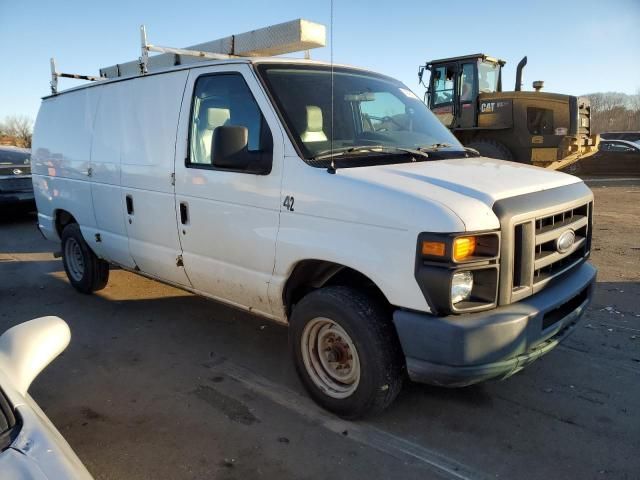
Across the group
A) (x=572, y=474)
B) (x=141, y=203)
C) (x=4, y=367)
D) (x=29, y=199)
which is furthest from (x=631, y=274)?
(x=29, y=199)

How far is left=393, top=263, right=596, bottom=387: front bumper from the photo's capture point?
2.62m

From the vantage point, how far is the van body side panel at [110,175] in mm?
4789

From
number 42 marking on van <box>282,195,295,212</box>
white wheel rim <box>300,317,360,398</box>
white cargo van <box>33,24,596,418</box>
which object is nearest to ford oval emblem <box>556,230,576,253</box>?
white cargo van <box>33,24,596,418</box>

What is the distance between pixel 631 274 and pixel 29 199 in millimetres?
10777

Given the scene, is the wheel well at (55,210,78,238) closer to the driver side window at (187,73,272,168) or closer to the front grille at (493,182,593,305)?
the driver side window at (187,73,272,168)

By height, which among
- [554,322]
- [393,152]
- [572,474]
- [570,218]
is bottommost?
[572,474]

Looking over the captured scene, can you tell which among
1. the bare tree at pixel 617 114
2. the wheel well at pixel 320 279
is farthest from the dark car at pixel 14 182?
the bare tree at pixel 617 114

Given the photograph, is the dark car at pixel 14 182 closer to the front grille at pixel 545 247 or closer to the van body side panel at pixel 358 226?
the van body side panel at pixel 358 226

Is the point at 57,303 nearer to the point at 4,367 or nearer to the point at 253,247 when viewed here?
the point at 253,247

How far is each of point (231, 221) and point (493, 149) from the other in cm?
1107

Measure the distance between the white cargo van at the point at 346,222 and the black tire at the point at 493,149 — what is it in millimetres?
9515

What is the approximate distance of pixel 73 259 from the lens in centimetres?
600

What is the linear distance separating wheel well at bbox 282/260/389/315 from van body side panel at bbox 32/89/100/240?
2.88m

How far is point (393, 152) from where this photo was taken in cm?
346
